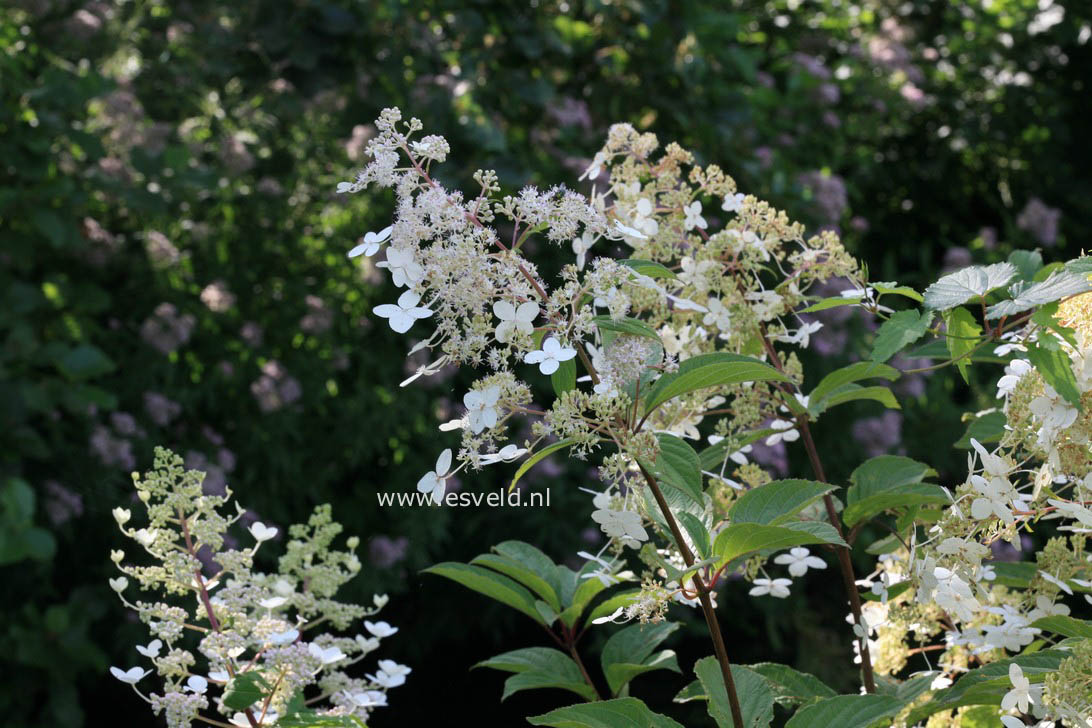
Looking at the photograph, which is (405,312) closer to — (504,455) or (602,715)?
(504,455)

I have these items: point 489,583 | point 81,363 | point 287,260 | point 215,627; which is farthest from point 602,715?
point 287,260

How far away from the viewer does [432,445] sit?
3.24 m

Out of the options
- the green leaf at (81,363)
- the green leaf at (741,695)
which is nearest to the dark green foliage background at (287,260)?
the green leaf at (81,363)

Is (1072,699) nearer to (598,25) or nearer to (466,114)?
(466,114)

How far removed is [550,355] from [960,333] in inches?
12.6

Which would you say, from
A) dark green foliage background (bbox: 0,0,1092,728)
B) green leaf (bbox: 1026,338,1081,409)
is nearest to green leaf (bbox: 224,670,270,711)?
green leaf (bbox: 1026,338,1081,409)

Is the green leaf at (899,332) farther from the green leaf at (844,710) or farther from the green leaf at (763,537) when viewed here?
the green leaf at (844,710)

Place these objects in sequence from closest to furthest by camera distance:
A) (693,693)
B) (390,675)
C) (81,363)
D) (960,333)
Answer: (960,333) < (693,693) < (390,675) < (81,363)

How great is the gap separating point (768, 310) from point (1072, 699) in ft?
1.41

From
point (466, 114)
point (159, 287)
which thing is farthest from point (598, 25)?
point (159, 287)

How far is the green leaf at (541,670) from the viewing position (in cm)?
97

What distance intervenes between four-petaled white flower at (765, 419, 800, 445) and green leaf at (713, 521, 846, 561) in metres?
0.27

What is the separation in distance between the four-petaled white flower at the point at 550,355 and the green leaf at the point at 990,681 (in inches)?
15.4

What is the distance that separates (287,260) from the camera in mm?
3320
